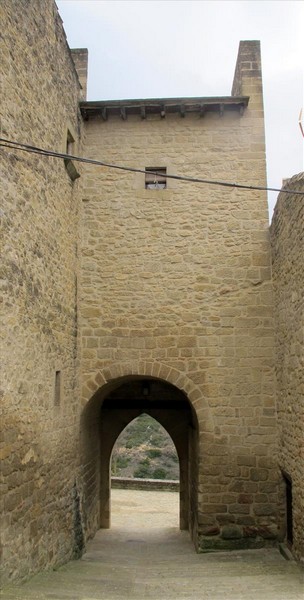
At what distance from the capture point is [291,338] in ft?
23.1

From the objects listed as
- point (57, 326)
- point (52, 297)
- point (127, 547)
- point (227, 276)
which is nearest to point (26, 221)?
point (52, 297)

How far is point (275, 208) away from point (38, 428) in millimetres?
5097

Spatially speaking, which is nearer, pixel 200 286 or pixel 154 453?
pixel 200 286

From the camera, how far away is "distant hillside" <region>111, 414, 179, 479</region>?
21511mm

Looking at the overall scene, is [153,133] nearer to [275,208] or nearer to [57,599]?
[275,208]

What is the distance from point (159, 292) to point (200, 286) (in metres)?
0.72

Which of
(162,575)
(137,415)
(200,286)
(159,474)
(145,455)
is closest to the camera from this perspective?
(162,575)

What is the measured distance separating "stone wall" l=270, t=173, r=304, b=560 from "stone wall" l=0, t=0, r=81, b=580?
3322 mm

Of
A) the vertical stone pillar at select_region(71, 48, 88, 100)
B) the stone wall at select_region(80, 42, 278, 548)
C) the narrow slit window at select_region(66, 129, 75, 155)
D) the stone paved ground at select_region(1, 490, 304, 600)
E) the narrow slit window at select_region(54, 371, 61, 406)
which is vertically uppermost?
the vertical stone pillar at select_region(71, 48, 88, 100)

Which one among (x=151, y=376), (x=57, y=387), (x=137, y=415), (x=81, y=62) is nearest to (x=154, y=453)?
(x=137, y=415)

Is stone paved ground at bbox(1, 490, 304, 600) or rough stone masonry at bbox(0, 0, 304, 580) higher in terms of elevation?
rough stone masonry at bbox(0, 0, 304, 580)

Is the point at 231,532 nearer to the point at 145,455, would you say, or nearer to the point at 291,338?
the point at 291,338

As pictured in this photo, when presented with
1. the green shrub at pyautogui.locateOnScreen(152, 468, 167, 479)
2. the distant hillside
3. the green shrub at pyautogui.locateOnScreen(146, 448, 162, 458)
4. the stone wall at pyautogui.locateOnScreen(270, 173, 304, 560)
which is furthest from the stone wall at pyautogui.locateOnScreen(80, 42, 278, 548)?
the green shrub at pyautogui.locateOnScreen(146, 448, 162, 458)

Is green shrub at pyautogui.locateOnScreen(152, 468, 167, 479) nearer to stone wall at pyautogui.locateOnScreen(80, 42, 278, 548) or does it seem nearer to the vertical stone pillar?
stone wall at pyautogui.locateOnScreen(80, 42, 278, 548)
